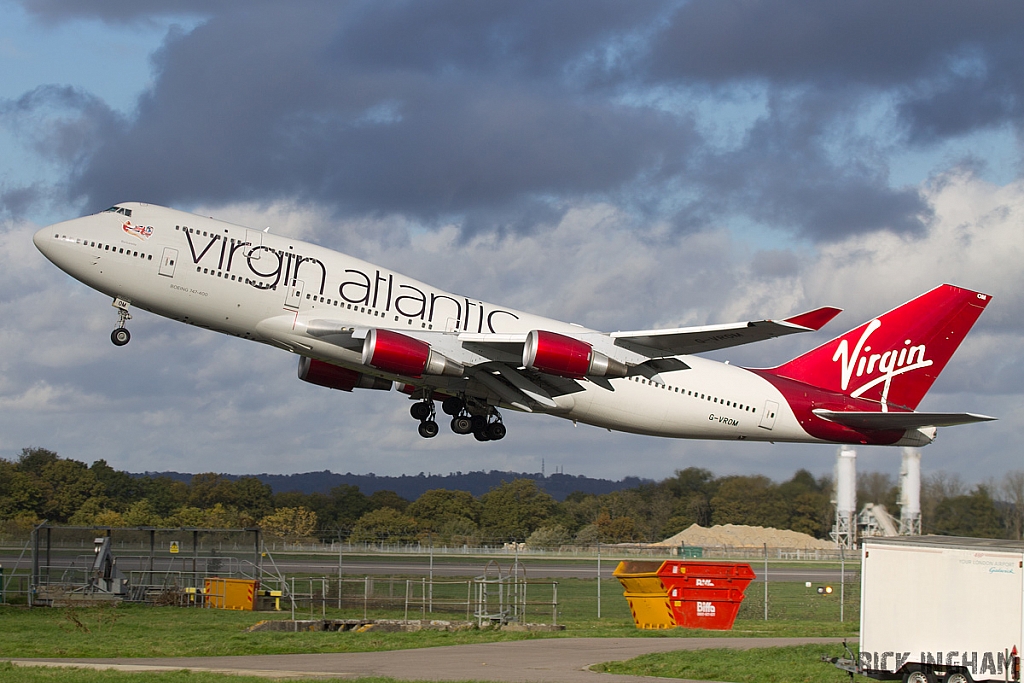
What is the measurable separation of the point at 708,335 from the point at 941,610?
12520 millimetres

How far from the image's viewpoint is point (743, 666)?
66.5 ft

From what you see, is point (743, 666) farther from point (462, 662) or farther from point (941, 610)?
point (462, 662)

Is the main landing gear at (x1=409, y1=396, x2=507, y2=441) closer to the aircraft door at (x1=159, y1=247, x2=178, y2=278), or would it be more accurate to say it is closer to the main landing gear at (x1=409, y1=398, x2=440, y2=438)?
the main landing gear at (x1=409, y1=398, x2=440, y2=438)

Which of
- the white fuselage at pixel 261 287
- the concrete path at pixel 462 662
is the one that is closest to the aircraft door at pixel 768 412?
the white fuselage at pixel 261 287

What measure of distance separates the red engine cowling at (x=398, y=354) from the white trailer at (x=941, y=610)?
14054 mm

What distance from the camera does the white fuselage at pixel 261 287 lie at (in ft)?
95.2

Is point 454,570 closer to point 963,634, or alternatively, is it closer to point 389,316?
point 389,316

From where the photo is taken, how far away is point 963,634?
669 inches

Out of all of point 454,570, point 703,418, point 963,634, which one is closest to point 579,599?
Result: point 703,418

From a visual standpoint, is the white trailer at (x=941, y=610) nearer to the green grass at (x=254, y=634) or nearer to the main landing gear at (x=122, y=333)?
the green grass at (x=254, y=634)

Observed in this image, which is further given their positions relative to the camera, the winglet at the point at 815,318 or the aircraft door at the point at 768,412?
the aircraft door at the point at 768,412

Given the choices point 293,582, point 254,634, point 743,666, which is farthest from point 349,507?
point 743,666

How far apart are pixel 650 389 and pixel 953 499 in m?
19.3

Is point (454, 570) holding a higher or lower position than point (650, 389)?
lower
